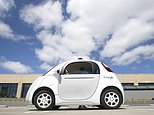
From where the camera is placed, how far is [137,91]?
165 ft

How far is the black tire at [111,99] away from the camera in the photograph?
7.03 metres

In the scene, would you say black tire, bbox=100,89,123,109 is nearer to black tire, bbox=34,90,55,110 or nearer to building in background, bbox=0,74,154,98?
black tire, bbox=34,90,55,110

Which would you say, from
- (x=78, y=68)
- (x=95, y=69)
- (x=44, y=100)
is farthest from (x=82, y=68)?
(x=44, y=100)

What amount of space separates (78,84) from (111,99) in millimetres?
991

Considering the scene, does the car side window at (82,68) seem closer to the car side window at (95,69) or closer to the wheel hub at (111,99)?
the car side window at (95,69)

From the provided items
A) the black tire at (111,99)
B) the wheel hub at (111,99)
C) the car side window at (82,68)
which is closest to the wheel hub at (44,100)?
the car side window at (82,68)

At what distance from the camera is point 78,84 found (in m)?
7.15

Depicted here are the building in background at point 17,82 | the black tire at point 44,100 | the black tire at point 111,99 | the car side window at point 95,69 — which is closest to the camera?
the black tire at point 111,99

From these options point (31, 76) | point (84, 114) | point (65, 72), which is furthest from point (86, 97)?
point (31, 76)

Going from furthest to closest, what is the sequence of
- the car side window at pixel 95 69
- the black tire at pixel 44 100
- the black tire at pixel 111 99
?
the car side window at pixel 95 69
the black tire at pixel 44 100
the black tire at pixel 111 99

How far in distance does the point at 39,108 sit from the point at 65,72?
124cm

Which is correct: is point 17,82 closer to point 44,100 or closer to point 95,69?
point 44,100

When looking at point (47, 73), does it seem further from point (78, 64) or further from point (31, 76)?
point (31, 76)

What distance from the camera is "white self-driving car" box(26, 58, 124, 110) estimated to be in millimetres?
7047
